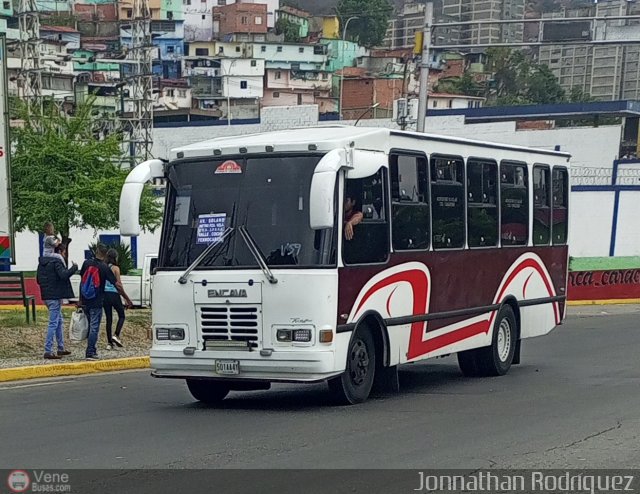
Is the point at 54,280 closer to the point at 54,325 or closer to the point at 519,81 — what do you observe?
the point at 54,325

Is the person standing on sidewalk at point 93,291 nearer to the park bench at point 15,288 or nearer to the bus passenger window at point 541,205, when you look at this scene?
the park bench at point 15,288

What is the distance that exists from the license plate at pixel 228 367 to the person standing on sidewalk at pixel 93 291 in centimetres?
560

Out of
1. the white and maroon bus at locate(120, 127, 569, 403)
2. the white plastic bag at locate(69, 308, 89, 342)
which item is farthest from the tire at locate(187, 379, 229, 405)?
the white plastic bag at locate(69, 308, 89, 342)

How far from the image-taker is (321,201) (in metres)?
11.0

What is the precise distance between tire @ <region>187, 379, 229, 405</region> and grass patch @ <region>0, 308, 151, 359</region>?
18.2ft

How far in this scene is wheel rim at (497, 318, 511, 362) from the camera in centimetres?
1602

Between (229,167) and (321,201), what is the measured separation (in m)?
1.69

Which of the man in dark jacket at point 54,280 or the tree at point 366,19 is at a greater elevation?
the tree at point 366,19

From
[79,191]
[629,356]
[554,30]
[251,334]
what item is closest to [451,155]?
[251,334]

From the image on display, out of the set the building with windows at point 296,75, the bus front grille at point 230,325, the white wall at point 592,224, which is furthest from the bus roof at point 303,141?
the building with windows at point 296,75

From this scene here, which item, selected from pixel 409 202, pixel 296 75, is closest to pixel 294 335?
pixel 409 202

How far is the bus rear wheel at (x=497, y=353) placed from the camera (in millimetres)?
15758

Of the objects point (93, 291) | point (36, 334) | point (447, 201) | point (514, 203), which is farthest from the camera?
point (36, 334)

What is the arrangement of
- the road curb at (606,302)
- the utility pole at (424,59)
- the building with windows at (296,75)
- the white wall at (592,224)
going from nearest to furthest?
the utility pole at (424,59) < the road curb at (606,302) < the white wall at (592,224) < the building with windows at (296,75)
